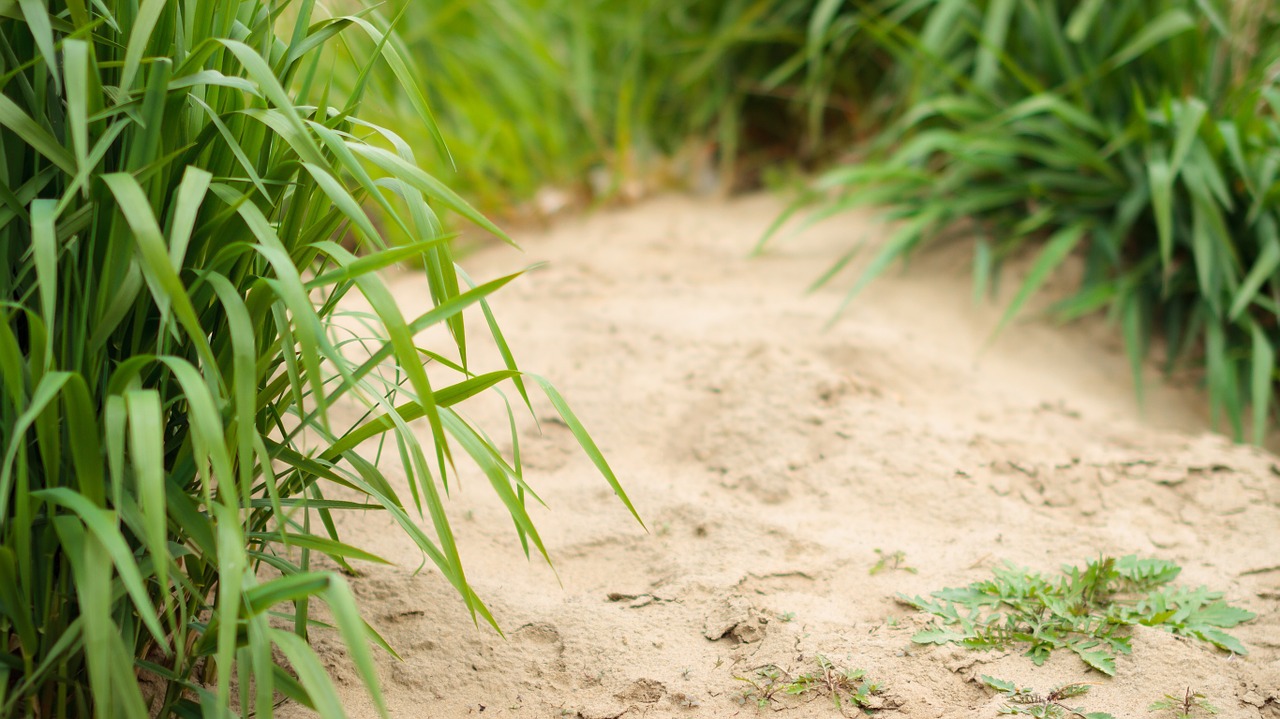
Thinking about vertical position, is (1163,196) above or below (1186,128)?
below

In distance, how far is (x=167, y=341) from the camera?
3.45 feet

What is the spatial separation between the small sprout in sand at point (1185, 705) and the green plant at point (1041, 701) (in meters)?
0.08

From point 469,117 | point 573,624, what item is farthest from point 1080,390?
point 469,117

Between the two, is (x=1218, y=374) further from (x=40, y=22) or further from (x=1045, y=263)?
(x=40, y=22)

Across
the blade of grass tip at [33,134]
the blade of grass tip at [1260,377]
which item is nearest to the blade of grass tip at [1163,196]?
the blade of grass tip at [1260,377]

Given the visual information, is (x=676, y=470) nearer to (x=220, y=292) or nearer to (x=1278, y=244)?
(x=220, y=292)

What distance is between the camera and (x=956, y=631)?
1.37 metres

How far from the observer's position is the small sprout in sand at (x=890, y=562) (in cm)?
154

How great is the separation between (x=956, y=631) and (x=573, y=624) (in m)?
0.52

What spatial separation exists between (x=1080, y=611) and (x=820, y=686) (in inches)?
16.0

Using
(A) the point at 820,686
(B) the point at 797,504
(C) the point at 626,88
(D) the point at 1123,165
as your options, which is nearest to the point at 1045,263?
(D) the point at 1123,165

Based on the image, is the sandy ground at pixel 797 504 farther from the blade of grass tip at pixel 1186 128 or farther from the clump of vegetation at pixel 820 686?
the blade of grass tip at pixel 1186 128

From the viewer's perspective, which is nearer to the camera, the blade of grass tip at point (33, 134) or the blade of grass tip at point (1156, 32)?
the blade of grass tip at point (33, 134)

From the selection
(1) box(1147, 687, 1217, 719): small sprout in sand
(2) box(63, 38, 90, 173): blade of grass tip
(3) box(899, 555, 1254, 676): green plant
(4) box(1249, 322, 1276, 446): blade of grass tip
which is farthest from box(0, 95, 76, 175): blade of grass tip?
(4) box(1249, 322, 1276, 446): blade of grass tip
